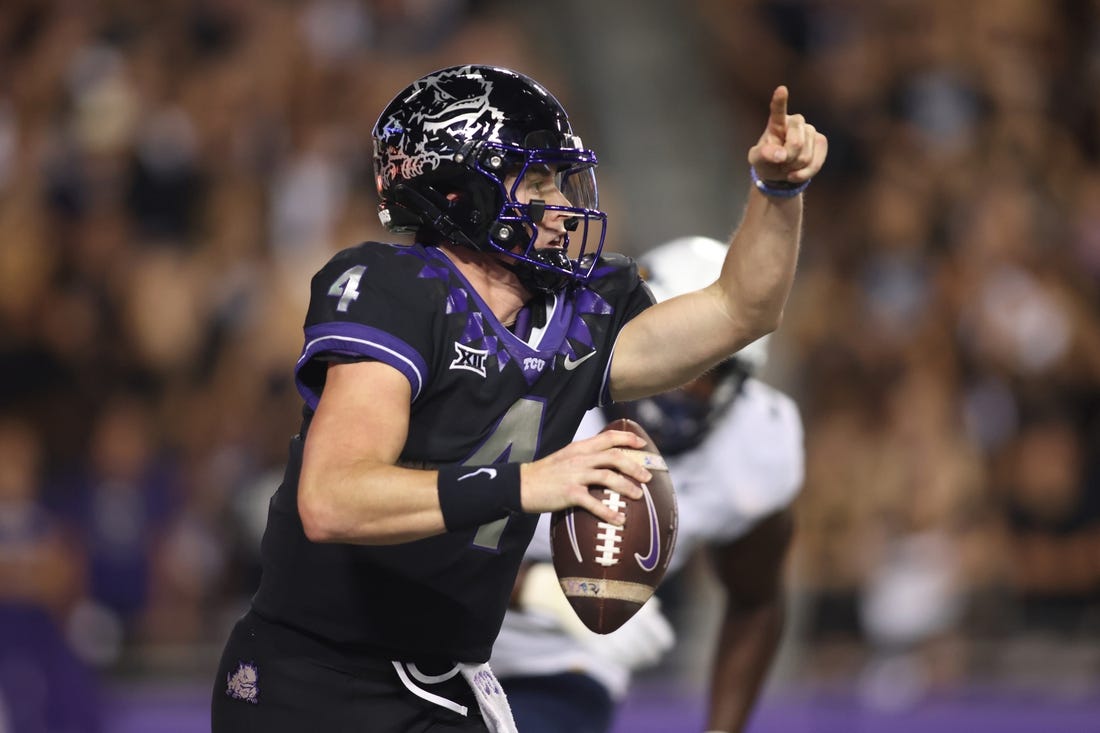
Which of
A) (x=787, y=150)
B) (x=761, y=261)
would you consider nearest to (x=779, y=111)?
(x=787, y=150)

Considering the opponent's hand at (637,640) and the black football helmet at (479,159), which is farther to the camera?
the opponent's hand at (637,640)

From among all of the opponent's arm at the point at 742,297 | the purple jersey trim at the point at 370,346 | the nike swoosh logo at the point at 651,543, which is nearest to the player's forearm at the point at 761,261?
the opponent's arm at the point at 742,297

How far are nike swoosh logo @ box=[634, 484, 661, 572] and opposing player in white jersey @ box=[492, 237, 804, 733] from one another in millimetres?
1145

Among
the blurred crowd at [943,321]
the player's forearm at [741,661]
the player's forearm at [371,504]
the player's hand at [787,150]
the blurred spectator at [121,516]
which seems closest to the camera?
the player's forearm at [371,504]

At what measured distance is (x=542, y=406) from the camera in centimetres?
261

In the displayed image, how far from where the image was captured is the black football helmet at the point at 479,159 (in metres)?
2.61

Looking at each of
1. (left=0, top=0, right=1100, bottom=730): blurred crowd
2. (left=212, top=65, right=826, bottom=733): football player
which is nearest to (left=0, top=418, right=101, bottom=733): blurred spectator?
(left=0, top=0, right=1100, bottom=730): blurred crowd

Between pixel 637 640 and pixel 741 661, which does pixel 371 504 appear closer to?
pixel 637 640

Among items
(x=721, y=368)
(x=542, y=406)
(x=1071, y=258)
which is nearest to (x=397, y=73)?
(x=1071, y=258)

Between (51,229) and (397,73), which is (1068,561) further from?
(51,229)

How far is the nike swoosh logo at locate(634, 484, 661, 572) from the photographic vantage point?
2.45 metres

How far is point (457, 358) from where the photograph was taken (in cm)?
249

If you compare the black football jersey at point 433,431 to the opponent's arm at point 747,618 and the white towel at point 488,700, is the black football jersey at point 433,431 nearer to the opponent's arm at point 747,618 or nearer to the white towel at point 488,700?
the white towel at point 488,700

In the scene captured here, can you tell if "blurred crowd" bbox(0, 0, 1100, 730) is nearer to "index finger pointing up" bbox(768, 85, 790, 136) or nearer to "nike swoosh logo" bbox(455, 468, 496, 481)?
"nike swoosh logo" bbox(455, 468, 496, 481)
